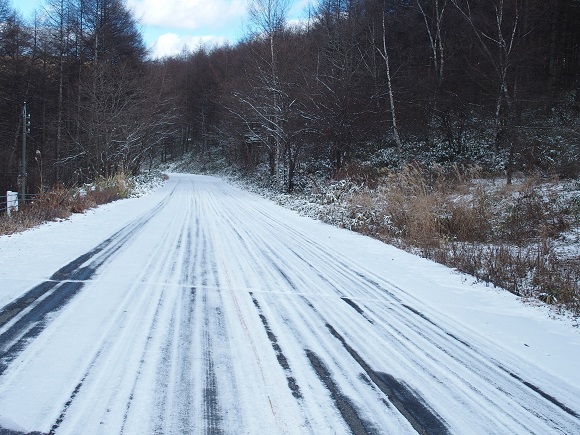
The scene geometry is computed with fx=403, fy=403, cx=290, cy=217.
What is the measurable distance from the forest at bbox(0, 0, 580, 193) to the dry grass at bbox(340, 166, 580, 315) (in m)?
7.64

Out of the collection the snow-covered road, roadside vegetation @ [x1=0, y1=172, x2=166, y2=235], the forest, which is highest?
the forest

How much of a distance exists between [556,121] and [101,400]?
83.8ft

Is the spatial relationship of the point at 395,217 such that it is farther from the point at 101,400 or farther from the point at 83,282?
the point at 101,400

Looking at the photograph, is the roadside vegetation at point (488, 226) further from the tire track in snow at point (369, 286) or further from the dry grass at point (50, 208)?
the dry grass at point (50, 208)

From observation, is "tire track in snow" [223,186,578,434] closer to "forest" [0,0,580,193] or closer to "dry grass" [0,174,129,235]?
"dry grass" [0,174,129,235]

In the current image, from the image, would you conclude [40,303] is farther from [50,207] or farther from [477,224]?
[477,224]

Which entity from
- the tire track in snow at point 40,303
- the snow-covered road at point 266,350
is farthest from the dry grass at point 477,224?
the tire track in snow at point 40,303

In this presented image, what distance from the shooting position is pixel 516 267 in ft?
21.4

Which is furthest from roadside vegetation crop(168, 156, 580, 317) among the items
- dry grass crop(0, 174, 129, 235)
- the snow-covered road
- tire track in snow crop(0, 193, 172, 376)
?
dry grass crop(0, 174, 129, 235)

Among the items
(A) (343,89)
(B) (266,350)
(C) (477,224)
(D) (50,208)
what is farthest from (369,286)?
(A) (343,89)

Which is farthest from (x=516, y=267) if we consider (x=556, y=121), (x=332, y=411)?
(x=556, y=121)

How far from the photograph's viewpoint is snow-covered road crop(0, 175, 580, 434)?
2.55 m

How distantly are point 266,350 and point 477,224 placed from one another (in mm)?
7859

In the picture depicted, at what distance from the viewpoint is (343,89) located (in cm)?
2020
